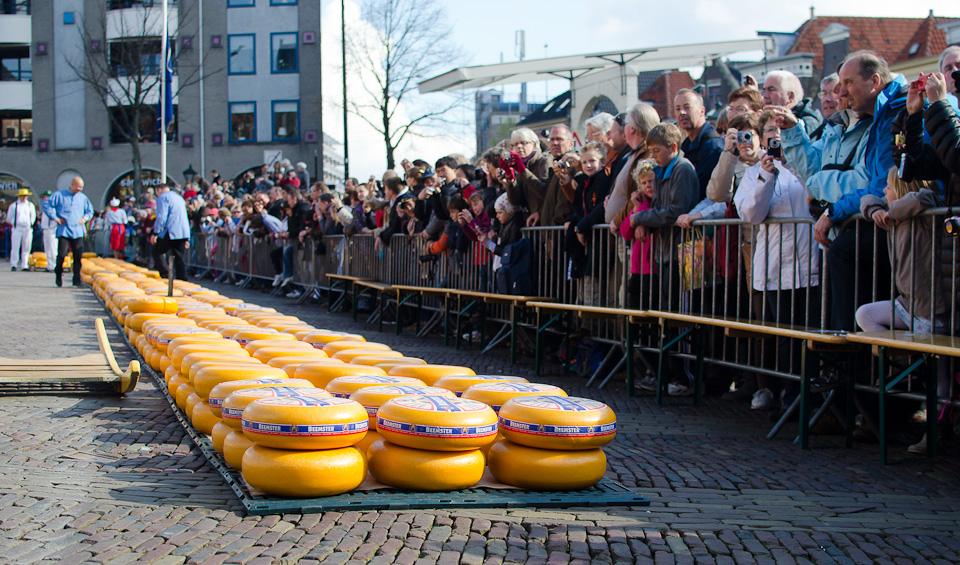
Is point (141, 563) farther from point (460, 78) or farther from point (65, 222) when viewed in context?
point (460, 78)

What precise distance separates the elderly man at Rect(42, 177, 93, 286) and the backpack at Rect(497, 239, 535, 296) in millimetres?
11795

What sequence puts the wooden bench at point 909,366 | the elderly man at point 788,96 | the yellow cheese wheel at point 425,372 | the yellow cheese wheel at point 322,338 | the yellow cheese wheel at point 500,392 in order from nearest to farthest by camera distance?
the wooden bench at point 909,366 < the yellow cheese wheel at point 500,392 < the yellow cheese wheel at point 425,372 < the yellow cheese wheel at point 322,338 < the elderly man at point 788,96

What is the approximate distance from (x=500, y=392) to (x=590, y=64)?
1935 centimetres

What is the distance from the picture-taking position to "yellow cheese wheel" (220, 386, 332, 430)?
4.58 m

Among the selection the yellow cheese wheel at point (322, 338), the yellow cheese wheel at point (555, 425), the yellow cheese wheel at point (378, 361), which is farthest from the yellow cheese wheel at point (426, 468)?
the yellow cheese wheel at point (322, 338)

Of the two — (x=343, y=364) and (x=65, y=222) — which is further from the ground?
(x=65, y=222)

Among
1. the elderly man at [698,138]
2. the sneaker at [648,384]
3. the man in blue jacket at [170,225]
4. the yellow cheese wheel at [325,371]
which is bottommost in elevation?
the sneaker at [648,384]

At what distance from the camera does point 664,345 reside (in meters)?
7.22

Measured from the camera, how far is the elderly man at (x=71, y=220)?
60.7 ft

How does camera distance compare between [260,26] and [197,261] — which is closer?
[197,261]

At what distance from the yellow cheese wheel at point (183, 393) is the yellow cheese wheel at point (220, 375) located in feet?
1.81

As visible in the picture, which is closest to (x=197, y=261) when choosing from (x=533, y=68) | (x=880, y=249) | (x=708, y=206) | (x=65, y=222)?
(x=65, y=222)

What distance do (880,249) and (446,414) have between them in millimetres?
3232

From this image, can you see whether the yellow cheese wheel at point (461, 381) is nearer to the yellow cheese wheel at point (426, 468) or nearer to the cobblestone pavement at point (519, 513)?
the cobblestone pavement at point (519, 513)
